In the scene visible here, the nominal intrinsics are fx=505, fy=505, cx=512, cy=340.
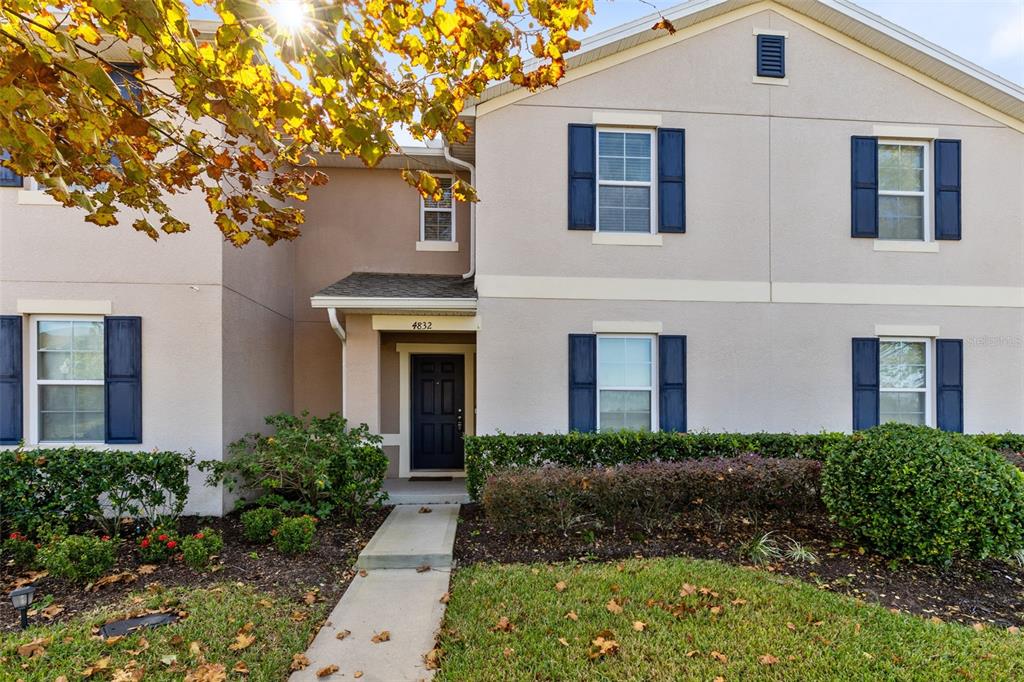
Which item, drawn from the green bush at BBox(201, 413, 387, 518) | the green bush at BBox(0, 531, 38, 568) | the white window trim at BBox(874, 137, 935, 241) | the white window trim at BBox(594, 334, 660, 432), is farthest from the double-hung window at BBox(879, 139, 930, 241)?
the green bush at BBox(0, 531, 38, 568)

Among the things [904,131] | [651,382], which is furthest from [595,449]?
[904,131]

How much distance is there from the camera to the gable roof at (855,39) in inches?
285

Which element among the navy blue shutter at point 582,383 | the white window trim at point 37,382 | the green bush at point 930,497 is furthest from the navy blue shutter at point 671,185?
the white window trim at point 37,382

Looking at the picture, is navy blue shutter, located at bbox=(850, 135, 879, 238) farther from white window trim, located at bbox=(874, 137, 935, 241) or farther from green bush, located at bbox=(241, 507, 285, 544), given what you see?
green bush, located at bbox=(241, 507, 285, 544)

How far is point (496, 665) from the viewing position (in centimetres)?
338

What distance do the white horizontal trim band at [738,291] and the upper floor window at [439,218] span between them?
2594 millimetres

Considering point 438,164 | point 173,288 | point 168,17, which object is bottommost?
point 173,288

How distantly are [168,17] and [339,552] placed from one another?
4923mm

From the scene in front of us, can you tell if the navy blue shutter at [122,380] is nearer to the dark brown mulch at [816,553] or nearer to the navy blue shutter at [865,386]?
the dark brown mulch at [816,553]

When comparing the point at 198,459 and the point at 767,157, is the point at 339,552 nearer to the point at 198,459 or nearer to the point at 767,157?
the point at 198,459

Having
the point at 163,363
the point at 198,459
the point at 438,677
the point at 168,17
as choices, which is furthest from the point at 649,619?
the point at 163,363

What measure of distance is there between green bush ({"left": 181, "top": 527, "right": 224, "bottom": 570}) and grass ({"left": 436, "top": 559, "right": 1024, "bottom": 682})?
254cm

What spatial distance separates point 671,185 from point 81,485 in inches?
332

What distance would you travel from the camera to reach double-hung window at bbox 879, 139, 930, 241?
307 inches
